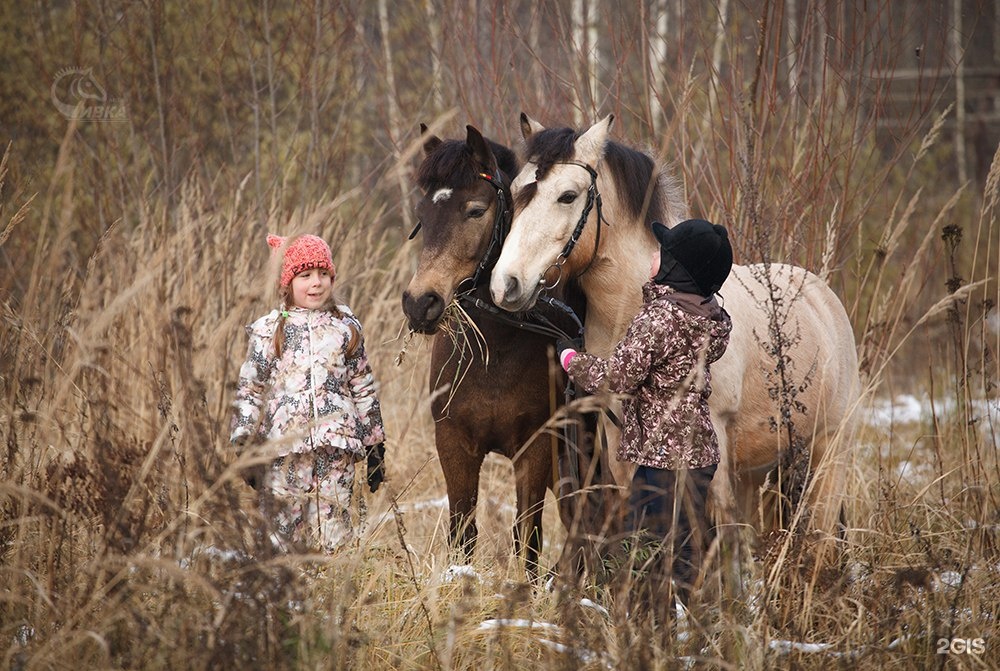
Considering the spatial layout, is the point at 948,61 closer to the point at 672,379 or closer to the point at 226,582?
the point at 672,379

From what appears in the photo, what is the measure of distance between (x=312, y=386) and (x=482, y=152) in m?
1.13

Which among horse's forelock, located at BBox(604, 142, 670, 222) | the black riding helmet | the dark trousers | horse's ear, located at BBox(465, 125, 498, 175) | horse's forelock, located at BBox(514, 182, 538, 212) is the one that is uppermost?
horse's ear, located at BBox(465, 125, 498, 175)

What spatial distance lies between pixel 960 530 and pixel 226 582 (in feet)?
9.21

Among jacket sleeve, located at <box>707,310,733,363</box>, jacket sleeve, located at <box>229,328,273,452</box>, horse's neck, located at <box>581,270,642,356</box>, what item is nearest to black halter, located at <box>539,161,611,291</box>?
horse's neck, located at <box>581,270,642,356</box>

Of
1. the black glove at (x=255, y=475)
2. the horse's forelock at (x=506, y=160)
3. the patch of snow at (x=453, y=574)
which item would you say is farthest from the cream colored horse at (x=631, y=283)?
the black glove at (x=255, y=475)

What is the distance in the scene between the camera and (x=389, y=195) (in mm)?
9289

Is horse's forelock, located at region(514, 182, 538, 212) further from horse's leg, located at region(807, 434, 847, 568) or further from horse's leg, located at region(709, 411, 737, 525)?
horse's leg, located at region(807, 434, 847, 568)

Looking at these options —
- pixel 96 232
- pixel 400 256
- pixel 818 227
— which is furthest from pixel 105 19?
pixel 818 227

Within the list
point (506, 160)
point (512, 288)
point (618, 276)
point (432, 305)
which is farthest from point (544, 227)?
point (506, 160)

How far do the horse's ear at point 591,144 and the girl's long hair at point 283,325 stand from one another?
1.12m

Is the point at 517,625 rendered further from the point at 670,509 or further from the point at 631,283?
the point at 631,283

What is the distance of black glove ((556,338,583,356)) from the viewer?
3527mm

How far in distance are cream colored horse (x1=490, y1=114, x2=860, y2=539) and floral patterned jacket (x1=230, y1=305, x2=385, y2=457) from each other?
792mm

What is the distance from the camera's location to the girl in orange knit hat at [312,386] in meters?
3.63
